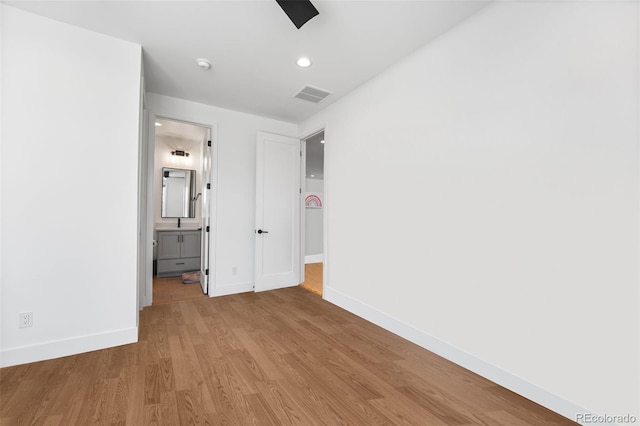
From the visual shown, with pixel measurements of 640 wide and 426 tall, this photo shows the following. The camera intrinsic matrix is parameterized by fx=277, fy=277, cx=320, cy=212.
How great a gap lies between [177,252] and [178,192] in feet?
4.50

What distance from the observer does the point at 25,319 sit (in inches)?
82.6

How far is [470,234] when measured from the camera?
212 centimetres

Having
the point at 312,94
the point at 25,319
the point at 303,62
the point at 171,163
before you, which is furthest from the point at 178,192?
the point at 303,62

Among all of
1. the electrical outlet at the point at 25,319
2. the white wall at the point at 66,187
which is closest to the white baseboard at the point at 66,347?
the white wall at the point at 66,187

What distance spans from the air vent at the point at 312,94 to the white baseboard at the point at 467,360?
256 centimetres

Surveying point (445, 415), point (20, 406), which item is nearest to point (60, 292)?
point (20, 406)

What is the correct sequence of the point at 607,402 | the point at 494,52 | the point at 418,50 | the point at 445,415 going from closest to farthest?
the point at 607,402 → the point at 445,415 → the point at 494,52 → the point at 418,50

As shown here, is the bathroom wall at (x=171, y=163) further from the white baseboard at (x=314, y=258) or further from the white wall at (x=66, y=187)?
the white wall at (x=66, y=187)

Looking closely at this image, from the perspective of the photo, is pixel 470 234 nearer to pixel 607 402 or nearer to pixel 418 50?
pixel 607 402

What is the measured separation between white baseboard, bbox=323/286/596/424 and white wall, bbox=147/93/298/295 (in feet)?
5.54

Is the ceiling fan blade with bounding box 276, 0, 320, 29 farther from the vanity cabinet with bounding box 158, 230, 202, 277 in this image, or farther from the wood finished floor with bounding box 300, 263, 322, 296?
the vanity cabinet with bounding box 158, 230, 202, 277

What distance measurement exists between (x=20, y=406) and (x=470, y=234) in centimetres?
310

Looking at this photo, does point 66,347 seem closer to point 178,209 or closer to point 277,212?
point 277,212

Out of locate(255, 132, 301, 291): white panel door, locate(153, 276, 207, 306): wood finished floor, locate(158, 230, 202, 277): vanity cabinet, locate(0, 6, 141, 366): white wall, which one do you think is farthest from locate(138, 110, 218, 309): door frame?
locate(158, 230, 202, 277): vanity cabinet
